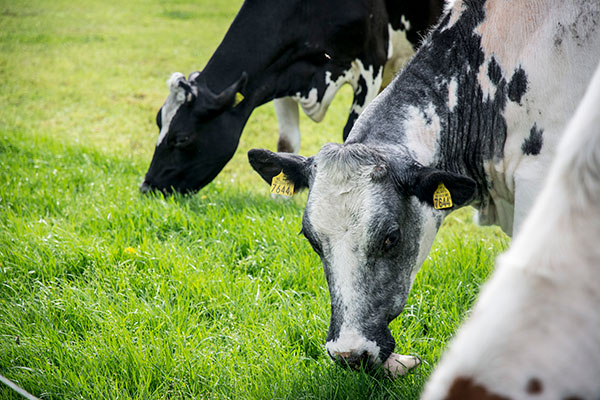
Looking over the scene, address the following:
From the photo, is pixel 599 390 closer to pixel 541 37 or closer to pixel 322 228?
pixel 322 228

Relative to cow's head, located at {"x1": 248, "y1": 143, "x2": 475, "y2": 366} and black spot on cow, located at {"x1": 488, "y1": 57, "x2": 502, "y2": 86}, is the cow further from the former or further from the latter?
cow's head, located at {"x1": 248, "y1": 143, "x2": 475, "y2": 366}

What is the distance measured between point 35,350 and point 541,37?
118 inches

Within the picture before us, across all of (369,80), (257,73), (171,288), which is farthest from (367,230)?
(369,80)

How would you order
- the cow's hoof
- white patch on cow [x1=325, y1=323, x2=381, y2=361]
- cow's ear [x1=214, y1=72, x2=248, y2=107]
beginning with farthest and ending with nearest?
cow's ear [x1=214, y1=72, x2=248, y2=107] → the cow's hoof → white patch on cow [x1=325, y1=323, x2=381, y2=361]

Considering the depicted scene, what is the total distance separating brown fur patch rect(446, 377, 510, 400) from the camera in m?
1.06

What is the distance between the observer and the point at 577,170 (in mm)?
1123

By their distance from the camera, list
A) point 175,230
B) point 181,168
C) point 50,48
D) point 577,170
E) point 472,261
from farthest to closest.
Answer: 1. point 50,48
2. point 181,168
3. point 175,230
4. point 472,261
5. point 577,170

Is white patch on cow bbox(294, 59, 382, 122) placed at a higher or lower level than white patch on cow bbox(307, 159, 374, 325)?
higher

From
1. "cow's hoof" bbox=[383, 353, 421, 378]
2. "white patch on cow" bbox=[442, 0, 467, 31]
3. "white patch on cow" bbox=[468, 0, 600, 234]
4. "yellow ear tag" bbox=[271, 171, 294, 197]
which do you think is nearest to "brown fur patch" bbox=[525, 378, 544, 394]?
"cow's hoof" bbox=[383, 353, 421, 378]

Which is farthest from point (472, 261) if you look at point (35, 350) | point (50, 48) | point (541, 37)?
point (50, 48)

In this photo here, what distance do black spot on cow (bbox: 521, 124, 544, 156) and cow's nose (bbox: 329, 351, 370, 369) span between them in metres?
1.28

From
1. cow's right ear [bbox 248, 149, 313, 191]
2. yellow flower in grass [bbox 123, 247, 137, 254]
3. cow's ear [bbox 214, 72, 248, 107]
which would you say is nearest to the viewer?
cow's right ear [bbox 248, 149, 313, 191]

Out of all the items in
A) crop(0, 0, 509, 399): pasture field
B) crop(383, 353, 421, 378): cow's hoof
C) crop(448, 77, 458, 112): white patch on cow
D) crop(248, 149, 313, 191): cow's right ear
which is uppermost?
crop(448, 77, 458, 112): white patch on cow

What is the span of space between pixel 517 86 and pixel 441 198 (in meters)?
0.70
